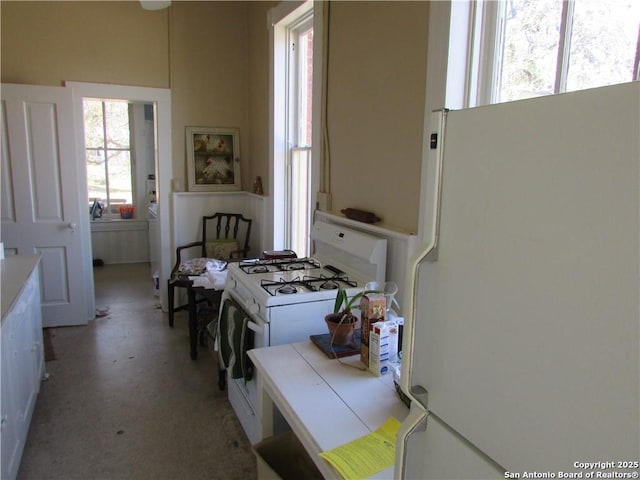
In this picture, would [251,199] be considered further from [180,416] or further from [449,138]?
[449,138]

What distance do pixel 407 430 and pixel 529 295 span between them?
35 centimetres

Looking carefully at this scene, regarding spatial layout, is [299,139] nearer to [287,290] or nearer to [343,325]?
[287,290]

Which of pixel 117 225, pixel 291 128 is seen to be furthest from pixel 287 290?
pixel 117 225

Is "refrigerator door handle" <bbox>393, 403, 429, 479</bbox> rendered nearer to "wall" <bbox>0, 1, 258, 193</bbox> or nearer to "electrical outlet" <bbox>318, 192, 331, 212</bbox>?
"electrical outlet" <bbox>318, 192, 331, 212</bbox>

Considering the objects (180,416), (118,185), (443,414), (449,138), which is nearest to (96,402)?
(180,416)

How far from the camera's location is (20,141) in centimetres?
362

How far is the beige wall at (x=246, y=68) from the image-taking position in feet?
6.97

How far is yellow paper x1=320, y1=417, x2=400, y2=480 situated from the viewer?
3.73 feet

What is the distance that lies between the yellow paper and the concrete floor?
1189mm

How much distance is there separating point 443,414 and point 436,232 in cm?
30

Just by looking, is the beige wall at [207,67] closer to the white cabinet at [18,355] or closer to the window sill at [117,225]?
the white cabinet at [18,355]

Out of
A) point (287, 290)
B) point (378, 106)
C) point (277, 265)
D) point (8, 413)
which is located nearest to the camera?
point (8, 413)

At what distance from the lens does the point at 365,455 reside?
1.20 meters

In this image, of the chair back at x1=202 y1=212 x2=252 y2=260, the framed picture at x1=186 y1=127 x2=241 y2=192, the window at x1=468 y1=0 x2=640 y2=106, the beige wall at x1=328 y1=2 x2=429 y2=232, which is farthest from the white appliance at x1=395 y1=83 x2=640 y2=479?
the framed picture at x1=186 y1=127 x2=241 y2=192
